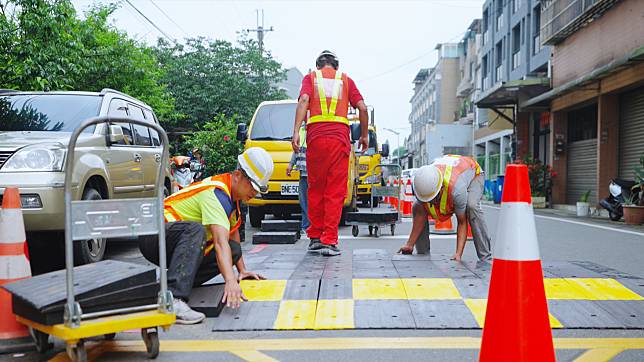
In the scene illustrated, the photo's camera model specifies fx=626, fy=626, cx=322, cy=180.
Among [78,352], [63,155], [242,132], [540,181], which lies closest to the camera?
[78,352]

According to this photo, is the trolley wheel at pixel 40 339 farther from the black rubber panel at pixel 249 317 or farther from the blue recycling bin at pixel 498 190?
the blue recycling bin at pixel 498 190

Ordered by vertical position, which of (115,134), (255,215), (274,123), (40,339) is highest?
(274,123)

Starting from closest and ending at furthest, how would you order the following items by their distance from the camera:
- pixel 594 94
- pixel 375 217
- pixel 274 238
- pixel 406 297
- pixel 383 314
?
pixel 383 314, pixel 406 297, pixel 274 238, pixel 375 217, pixel 594 94

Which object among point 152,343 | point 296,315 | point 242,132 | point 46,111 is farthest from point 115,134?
point 242,132

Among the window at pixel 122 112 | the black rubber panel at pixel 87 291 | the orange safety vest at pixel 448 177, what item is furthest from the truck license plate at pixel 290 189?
the black rubber panel at pixel 87 291

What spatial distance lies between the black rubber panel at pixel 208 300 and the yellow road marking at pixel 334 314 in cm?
68

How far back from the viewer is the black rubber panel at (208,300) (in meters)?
4.22

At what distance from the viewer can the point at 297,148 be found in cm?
671

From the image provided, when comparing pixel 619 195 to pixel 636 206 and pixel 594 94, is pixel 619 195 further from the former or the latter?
pixel 594 94

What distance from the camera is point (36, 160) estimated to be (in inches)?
228

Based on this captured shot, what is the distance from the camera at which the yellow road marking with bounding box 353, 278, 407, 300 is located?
4586 millimetres

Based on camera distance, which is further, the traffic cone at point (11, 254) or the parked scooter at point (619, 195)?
the parked scooter at point (619, 195)

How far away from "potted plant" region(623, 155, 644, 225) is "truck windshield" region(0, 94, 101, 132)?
1152 cm

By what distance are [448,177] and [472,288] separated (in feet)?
5.14
